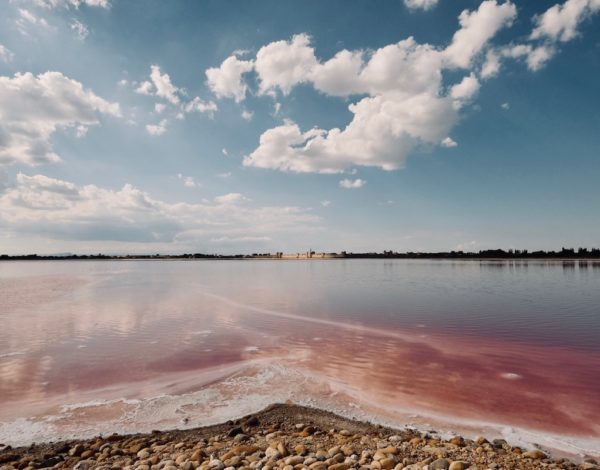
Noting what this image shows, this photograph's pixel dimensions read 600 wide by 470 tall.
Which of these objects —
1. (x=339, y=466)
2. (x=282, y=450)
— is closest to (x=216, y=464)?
(x=282, y=450)

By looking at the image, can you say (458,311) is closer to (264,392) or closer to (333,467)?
(264,392)

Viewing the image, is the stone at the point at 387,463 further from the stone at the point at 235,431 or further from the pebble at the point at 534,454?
the stone at the point at 235,431

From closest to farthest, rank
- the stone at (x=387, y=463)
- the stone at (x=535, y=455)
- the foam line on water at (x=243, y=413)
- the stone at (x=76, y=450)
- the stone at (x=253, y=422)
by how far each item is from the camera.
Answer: the stone at (x=387, y=463) < the stone at (x=535, y=455) < the stone at (x=76, y=450) < the foam line on water at (x=243, y=413) < the stone at (x=253, y=422)

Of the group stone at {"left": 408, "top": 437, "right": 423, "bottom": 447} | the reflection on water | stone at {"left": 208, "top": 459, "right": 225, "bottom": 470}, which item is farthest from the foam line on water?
stone at {"left": 208, "top": 459, "right": 225, "bottom": 470}

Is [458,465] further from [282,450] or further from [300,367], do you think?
[300,367]

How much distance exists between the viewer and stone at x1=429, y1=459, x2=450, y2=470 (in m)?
7.13

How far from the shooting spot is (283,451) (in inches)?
315

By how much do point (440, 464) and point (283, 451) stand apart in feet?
10.8

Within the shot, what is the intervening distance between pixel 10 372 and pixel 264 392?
35.8 ft

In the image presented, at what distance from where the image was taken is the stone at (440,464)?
713 cm

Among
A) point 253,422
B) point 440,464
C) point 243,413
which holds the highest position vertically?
point 440,464

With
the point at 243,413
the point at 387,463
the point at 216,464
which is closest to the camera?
the point at 387,463

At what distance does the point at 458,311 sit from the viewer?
29906 millimetres

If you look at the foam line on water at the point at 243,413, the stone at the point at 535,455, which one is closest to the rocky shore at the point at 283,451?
the stone at the point at 535,455
